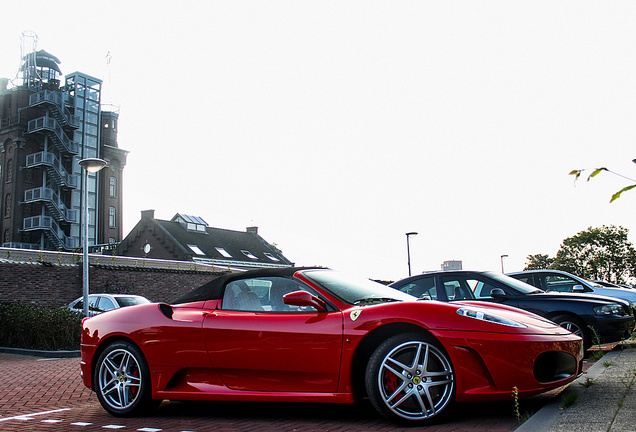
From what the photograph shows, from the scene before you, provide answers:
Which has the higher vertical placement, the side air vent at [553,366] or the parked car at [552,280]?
the parked car at [552,280]

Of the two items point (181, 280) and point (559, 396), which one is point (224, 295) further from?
point (181, 280)

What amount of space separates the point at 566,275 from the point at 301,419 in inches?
362

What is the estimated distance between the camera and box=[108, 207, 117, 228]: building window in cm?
5475

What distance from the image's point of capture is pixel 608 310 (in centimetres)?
856

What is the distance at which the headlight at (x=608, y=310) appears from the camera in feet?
27.8

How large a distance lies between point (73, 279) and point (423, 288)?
20.8m

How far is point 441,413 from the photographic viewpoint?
4176 millimetres

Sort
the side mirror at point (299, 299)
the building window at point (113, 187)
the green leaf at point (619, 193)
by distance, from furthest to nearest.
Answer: the building window at point (113, 187)
the side mirror at point (299, 299)
the green leaf at point (619, 193)

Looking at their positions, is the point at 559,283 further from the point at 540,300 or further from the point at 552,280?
the point at 540,300

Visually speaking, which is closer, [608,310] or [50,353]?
[608,310]

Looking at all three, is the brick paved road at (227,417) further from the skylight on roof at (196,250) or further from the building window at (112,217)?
the building window at (112,217)

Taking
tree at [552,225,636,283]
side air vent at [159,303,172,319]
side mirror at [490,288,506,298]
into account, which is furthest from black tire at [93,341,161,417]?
tree at [552,225,636,283]

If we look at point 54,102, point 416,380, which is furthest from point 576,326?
point 54,102

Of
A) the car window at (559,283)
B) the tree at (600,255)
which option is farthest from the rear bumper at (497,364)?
the tree at (600,255)
